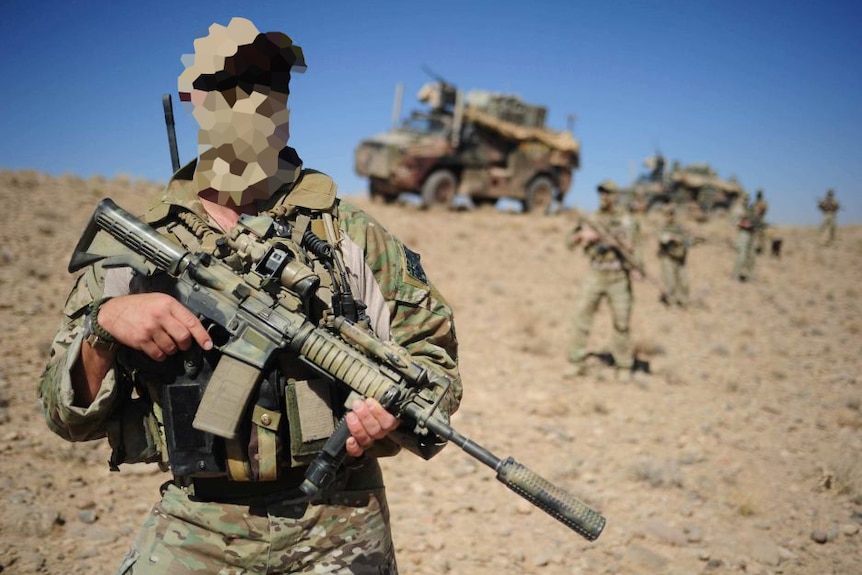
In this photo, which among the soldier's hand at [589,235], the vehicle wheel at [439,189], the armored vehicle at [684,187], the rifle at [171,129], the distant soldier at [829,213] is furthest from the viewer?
the armored vehicle at [684,187]

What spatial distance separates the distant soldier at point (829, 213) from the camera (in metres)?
19.8

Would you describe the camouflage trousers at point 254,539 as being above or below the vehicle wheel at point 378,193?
below

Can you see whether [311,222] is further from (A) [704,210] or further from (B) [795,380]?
(A) [704,210]

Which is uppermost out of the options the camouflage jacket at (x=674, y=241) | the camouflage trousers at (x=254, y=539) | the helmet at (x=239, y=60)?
the camouflage jacket at (x=674, y=241)

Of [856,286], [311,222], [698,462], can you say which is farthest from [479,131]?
[311,222]

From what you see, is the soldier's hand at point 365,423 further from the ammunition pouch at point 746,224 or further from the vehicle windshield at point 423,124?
the vehicle windshield at point 423,124

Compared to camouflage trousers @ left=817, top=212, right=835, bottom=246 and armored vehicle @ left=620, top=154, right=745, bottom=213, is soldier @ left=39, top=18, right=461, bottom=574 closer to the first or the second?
camouflage trousers @ left=817, top=212, right=835, bottom=246

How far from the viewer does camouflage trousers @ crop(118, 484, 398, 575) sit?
1547 mm

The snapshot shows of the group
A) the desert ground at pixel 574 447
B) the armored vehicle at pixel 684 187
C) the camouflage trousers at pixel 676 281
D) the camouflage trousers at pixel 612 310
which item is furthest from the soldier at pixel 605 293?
the armored vehicle at pixel 684 187

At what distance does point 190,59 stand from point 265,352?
787mm

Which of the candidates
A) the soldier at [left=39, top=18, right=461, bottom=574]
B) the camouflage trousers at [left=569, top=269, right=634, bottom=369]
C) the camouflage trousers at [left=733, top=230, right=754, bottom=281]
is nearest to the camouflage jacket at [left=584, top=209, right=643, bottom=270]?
the camouflage trousers at [left=569, top=269, right=634, bottom=369]

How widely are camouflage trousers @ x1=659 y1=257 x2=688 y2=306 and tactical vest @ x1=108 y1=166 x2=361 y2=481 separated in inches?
427

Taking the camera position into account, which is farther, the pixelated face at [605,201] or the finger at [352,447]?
the pixelated face at [605,201]

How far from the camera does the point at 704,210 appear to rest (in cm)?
2856
